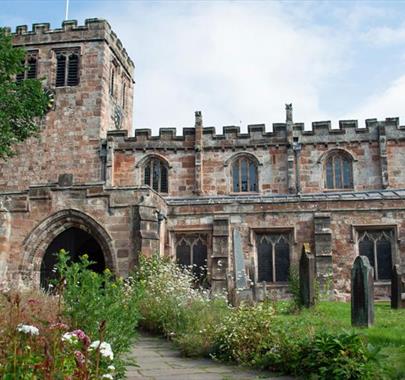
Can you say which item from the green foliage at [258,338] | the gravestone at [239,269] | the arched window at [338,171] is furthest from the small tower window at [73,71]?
the green foliage at [258,338]

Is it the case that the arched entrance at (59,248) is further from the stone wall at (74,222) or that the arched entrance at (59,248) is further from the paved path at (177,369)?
the paved path at (177,369)

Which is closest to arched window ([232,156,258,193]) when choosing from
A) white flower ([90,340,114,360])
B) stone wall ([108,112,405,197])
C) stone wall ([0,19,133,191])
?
stone wall ([108,112,405,197])

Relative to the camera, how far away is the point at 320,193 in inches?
1005

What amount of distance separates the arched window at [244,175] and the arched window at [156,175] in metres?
3.36

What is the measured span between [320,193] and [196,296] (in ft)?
50.7

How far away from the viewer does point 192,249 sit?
19.5m

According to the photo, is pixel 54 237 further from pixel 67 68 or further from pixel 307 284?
pixel 67 68

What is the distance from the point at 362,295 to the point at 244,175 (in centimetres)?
1717

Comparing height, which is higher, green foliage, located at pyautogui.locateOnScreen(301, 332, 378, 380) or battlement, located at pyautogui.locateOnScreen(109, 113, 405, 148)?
battlement, located at pyautogui.locateOnScreen(109, 113, 405, 148)

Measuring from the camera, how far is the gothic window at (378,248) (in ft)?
61.6

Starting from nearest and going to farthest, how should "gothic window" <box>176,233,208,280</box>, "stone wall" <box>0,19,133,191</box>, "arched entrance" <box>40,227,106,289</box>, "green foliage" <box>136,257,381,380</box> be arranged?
"green foliage" <box>136,257,381,380</box> < "arched entrance" <box>40,227,106,289</box> < "gothic window" <box>176,233,208,280</box> < "stone wall" <box>0,19,133,191</box>

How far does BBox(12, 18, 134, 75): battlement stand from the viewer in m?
28.9

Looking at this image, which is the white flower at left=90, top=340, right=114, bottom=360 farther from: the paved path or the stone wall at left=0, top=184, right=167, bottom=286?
the stone wall at left=0, top=184, right=167, bottom=286

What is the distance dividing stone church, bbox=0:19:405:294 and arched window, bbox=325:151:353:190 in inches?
1.9
